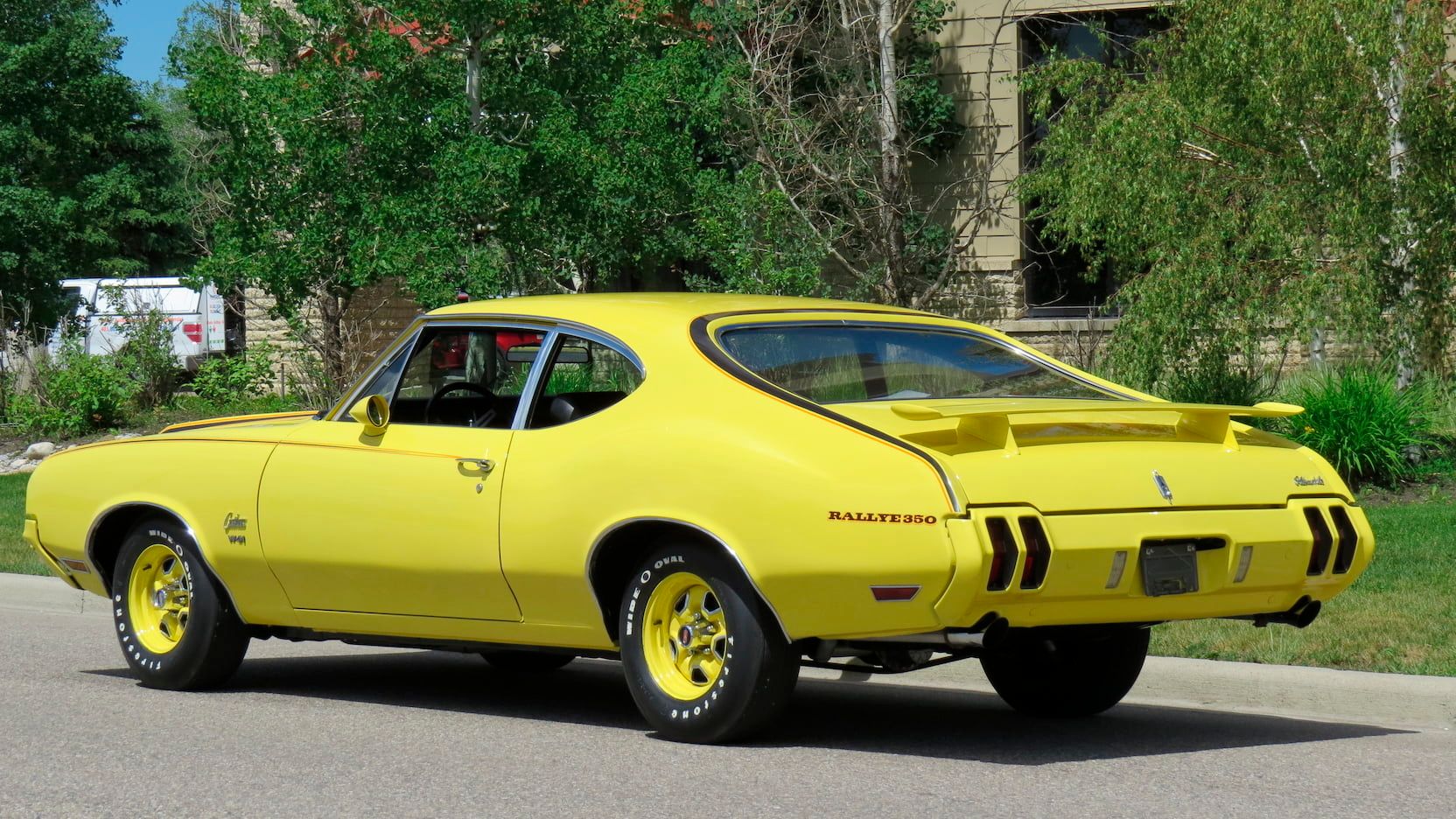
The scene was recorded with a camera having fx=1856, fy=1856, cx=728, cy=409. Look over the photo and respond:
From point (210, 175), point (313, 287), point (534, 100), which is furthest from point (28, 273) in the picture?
point (534, 100)

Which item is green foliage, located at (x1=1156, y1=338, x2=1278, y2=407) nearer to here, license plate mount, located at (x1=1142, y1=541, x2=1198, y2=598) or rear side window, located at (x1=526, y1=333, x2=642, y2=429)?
rear side window, located at (x1=526, y1=333, x2=642, y2=429)

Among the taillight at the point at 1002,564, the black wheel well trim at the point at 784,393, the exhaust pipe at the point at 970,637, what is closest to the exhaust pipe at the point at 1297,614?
the exhaust pipe at the point at 970,637

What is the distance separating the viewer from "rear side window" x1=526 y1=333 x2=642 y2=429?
6.83 m

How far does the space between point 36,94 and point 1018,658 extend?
2727cm

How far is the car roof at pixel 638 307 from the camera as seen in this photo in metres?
6.88

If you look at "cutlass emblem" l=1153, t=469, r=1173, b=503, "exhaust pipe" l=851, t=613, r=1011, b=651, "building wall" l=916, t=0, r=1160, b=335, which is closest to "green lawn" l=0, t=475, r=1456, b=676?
"cutlass emblem" l=1153, t=469, r=1173, b=503

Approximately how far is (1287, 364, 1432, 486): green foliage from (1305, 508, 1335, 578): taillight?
26.9ft

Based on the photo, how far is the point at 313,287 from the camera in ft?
79.7

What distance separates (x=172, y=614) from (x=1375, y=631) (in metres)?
5.39

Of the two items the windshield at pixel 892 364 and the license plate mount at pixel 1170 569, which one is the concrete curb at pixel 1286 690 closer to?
the windshield at pixel 892 364

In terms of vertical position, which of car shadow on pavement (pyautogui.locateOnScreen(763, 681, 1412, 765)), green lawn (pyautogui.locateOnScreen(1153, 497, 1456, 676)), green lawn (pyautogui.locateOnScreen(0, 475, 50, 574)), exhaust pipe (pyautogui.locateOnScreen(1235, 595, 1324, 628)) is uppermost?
exhaust pipe (pyautogui.locateOnScreen(1235, 595, 1324, 628))

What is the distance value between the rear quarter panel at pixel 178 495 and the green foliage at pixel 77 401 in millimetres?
14845

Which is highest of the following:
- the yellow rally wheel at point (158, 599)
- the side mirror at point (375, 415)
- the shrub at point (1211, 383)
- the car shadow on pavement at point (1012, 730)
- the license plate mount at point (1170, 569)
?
the side mirror at point (375, 415)

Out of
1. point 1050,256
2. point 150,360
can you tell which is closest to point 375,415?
point 1050,256
